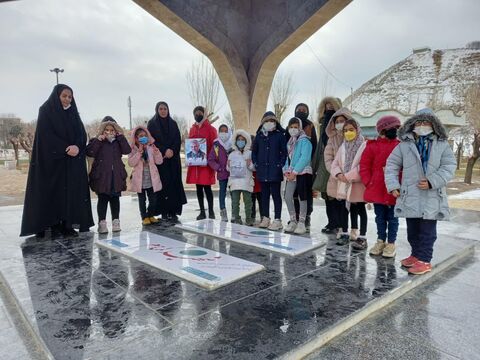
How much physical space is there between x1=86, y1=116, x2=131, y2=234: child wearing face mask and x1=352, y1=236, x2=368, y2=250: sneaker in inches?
131

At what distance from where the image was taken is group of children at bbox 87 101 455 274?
358 cm

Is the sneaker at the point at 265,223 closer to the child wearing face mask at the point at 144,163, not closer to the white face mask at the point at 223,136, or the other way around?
the white face mask at the point at 223,136

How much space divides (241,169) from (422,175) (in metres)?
2.87

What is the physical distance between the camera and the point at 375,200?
406 centimetres

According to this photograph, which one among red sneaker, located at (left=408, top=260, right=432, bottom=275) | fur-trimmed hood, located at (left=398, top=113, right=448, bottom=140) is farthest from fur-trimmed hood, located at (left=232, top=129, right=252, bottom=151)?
red sneaker, located at (left=408, top=260, right=432, bottom=275)

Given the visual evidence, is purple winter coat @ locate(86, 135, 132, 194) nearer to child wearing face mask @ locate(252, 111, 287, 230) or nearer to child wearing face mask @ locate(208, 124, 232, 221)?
child wearing face mask @ locate(208, 124, 232, 221)

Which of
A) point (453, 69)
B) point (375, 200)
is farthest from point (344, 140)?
point (453, 69)

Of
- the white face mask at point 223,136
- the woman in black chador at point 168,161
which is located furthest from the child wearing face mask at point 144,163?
the white face mask at point 223,136

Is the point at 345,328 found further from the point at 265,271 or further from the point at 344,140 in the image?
the point at 344,140

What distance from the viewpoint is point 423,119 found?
3551mm

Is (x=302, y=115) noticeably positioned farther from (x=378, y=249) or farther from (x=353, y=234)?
(x=378, y=249)

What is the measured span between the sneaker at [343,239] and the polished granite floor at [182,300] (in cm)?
22

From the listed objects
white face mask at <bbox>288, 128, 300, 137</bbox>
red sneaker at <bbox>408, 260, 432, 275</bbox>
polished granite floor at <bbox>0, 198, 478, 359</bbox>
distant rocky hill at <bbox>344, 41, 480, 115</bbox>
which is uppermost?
distant rocky hill at <bbox>344, 41, 480, 115</bbox>

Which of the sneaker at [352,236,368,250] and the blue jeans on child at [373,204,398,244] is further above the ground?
the blue jeans on child at [373,204,398,244]
